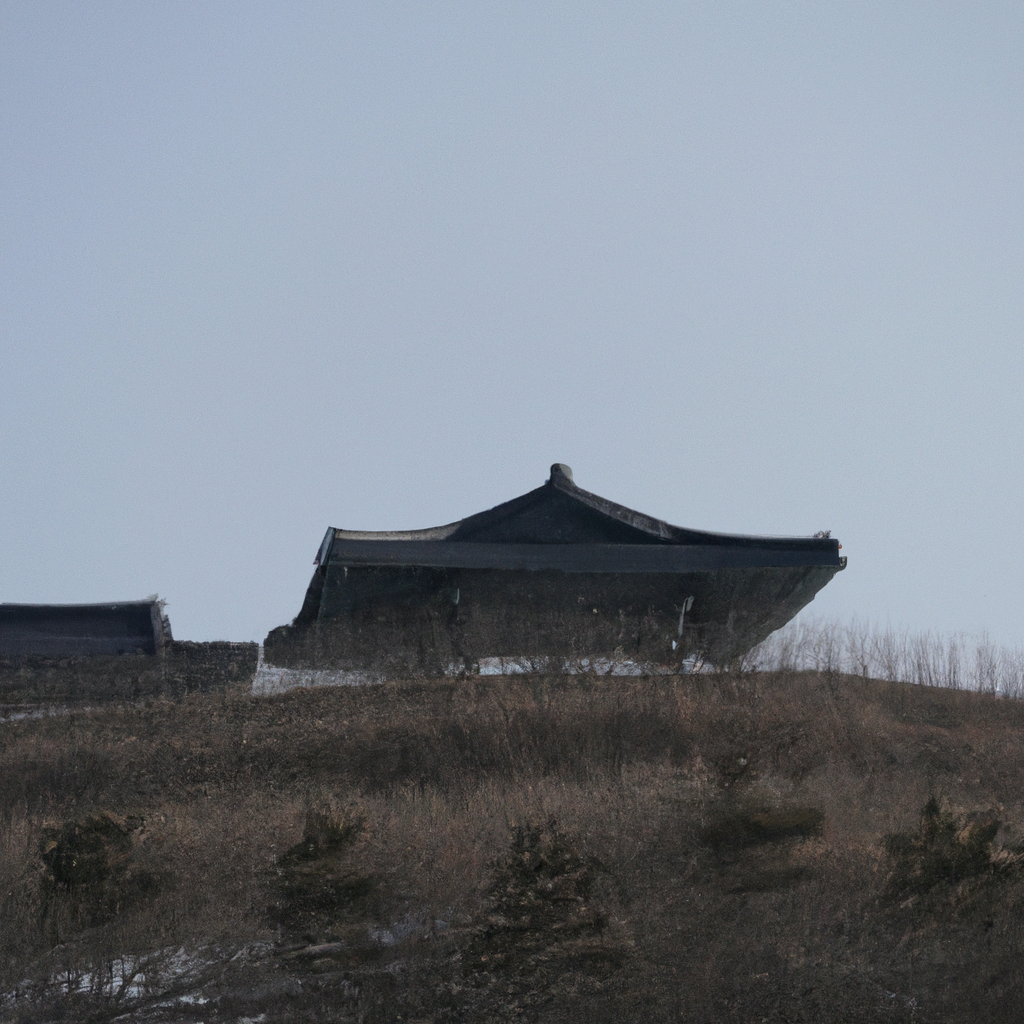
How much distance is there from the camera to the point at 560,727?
13406 millimetres

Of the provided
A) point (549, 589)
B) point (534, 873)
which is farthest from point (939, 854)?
point (549, 589)

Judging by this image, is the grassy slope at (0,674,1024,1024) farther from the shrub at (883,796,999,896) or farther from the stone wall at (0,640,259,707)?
the stone wall at (0,640,259,707)

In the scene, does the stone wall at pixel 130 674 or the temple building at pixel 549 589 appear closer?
the temple building at pixel 549 589

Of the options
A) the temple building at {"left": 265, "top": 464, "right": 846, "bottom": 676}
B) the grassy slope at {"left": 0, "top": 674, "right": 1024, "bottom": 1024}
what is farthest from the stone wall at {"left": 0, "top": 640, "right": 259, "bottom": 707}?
the grassy slope at {"left": 0, "top": 674, "right": 1024, "bottom": 1024}

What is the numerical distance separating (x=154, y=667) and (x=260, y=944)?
35.0 ft

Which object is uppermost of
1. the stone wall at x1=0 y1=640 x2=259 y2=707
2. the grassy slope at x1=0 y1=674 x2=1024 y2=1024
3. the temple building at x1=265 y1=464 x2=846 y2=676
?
the temple building at x1=265 y1=464 x2=846 y2=676

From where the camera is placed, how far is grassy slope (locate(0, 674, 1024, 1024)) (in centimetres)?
725

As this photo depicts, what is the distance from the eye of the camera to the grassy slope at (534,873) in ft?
23.8

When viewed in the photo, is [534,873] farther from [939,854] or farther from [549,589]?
[549,589]

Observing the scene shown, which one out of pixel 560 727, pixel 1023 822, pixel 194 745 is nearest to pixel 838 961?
pixel 1023 822

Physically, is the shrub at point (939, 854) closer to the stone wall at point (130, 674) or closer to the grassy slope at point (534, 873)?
the grassy slope at point (534, 873)

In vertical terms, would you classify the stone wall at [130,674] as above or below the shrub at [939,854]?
above

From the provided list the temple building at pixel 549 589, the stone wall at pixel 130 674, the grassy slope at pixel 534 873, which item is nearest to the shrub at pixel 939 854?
the grassy slope at pixel 534 873

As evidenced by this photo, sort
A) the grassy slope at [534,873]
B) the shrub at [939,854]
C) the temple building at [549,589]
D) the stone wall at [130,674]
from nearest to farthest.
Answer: the grassy slope at [534,873] < the shrub at [939,854] < the temple building at [549,589] < the stone wall at [130,674]
